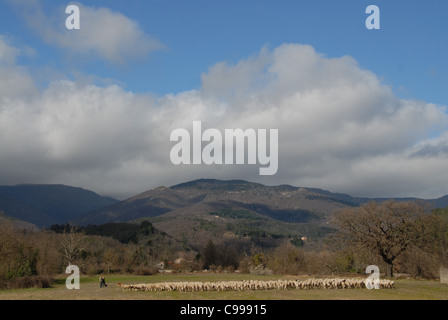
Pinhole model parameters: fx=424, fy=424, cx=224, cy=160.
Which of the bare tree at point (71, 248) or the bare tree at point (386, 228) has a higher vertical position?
the bare tree at point (386, 228)

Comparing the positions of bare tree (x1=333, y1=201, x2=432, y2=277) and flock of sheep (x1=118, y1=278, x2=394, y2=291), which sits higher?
bare tree (x1=333, y1=201, x2=432, y2=277)

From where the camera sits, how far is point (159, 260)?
13925 cm

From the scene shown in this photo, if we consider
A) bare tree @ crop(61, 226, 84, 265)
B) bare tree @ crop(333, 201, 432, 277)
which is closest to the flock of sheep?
bare tree @ crop(333, 201, 432, 277)

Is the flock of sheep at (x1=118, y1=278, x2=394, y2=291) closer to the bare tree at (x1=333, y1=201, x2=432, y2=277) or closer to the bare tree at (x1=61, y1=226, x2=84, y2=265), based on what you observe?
the bare tree at (x1=333, y1=201, x2=432, y2=277)

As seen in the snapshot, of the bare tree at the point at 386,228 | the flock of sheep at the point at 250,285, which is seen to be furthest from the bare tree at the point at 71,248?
the bare tree at the point at 386,228

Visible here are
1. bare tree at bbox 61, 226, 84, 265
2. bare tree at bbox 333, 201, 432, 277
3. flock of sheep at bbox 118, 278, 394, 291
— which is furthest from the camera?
bare tree at bbox 61, 226, 84, 265

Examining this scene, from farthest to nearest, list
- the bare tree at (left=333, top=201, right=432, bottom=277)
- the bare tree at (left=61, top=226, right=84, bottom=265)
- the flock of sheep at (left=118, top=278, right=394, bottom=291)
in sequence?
1. the bare tree at (left=61, top=226, right=84, bottom=265)
2. the bare tree at (left=333, top=201, right=432, bottom=277)
3. the flock of sheep at (left=118, top=278, right=394, bottom=291)

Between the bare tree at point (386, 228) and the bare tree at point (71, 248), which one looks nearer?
the bare tree at point (386, 228)

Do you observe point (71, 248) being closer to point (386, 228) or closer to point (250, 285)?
point (250, 285)

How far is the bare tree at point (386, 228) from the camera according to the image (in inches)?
2327

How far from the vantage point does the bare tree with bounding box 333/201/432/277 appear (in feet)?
194

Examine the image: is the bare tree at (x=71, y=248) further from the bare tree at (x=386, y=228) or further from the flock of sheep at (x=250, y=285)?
the bare tree at (x=386, y=228)
